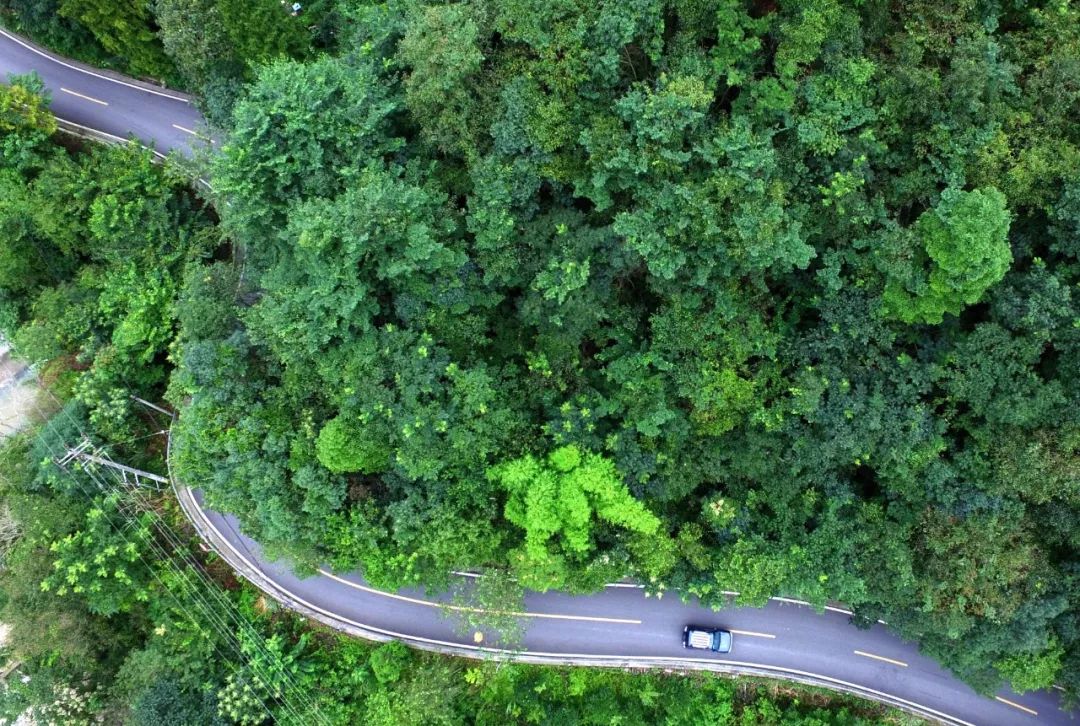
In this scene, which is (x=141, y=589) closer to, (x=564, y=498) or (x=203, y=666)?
(x=203, y=666)

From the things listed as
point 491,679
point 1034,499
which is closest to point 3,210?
point 491,679

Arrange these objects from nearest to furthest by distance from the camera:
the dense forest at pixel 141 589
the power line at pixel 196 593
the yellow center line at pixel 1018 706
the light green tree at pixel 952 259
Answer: the light green tree at pixel 952 259, the dense forest at pixel 141 589, the power line at pixel 196 593, the yellow center line at pixel 1018 706

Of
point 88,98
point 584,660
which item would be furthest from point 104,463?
point 584,660

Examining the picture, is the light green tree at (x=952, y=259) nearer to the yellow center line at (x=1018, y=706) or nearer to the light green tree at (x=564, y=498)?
the light green tree at (x=564, y=498)

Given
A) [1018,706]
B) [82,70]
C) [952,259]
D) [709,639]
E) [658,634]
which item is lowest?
[1018,706]

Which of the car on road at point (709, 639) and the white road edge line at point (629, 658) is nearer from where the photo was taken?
the car on road at point (709, 639)

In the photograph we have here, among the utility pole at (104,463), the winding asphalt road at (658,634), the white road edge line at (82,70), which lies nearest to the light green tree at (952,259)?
the winding asphalt road at (658,634)
